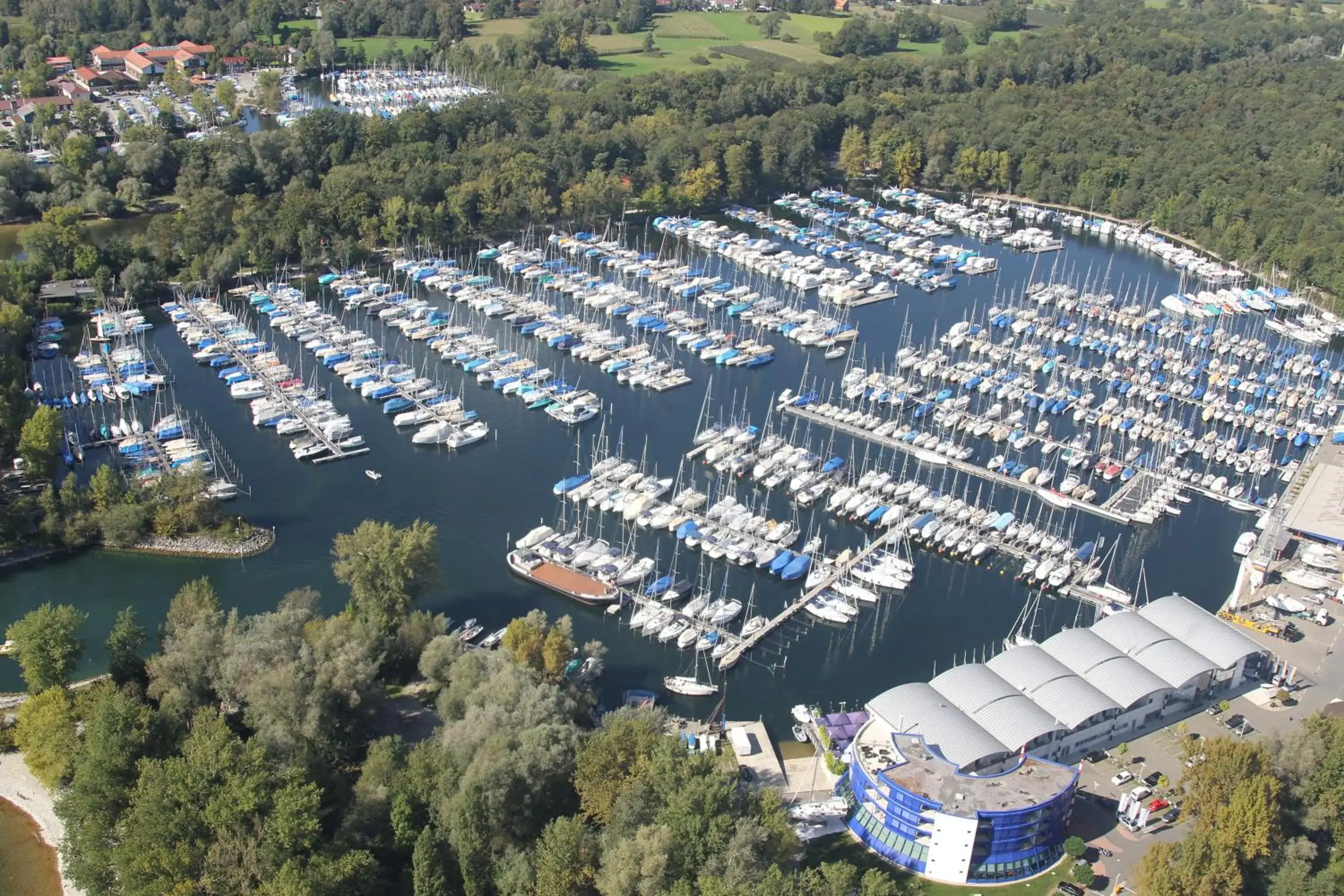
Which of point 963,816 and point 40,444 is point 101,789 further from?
point 963,816

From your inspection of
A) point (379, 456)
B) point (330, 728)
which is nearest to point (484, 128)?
point (379, 456)

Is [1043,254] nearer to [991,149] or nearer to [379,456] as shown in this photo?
[991,149]

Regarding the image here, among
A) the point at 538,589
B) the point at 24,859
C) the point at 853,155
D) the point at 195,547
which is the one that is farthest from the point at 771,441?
the point at 853,155

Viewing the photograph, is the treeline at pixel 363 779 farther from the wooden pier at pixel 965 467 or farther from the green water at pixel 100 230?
the green water at pixel 100 230

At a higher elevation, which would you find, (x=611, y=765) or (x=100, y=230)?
(x=100, y=230)

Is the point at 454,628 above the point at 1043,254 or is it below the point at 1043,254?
below

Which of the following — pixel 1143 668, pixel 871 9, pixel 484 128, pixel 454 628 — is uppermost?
pixel 871 9

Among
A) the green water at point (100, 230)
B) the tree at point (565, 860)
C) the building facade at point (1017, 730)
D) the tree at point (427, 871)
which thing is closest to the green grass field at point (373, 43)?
the green water at point (100, 230)

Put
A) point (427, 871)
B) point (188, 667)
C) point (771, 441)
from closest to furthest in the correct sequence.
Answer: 1. point (427, 871)
2. point (188, 667)
3. point (771, 441)
